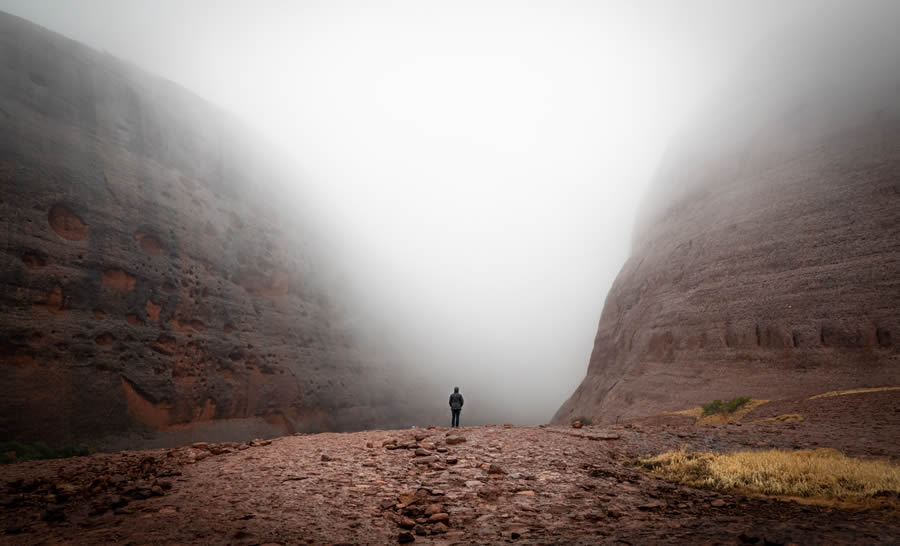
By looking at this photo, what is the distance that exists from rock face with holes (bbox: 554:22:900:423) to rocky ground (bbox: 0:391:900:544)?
10.8 m

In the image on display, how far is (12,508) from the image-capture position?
4.69 meters

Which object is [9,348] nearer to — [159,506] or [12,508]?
Result: [12,508]

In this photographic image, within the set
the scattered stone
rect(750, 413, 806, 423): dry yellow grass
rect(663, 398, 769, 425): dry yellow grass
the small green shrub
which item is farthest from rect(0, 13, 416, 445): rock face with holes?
rect(750, 413, 806, 423): dry yellow grass

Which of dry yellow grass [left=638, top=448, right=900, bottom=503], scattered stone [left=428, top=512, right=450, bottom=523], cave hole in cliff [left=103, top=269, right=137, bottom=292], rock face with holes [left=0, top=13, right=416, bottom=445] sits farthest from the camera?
cave hole in cliff [left=103, top=269, right=137, bottom=292]

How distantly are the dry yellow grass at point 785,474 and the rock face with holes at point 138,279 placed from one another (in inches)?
789

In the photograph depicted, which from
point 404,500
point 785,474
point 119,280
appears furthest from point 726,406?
point 119,280

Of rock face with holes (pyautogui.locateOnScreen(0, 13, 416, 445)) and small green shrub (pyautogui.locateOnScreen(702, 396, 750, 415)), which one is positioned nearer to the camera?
small green shrub (pyautogui.locateOnScreen(702, 396, 750, 415))

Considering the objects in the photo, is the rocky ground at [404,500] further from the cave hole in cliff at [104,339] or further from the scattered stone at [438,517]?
the cave hole in cliff at [104,339]

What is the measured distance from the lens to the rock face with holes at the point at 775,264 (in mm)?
16438

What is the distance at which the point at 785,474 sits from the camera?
5398mm

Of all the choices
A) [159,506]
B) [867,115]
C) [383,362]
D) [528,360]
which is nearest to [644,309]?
[867,115]

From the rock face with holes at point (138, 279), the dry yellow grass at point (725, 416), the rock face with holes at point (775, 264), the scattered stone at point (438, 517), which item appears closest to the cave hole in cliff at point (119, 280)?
the rock face with holes at point (138, 279)

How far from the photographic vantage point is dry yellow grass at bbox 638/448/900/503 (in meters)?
4.93

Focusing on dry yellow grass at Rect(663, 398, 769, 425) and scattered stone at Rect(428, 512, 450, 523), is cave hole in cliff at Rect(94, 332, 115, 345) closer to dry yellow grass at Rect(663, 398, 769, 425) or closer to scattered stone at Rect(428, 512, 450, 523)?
scattered stone at Rect(428, 512, 450, 523)
